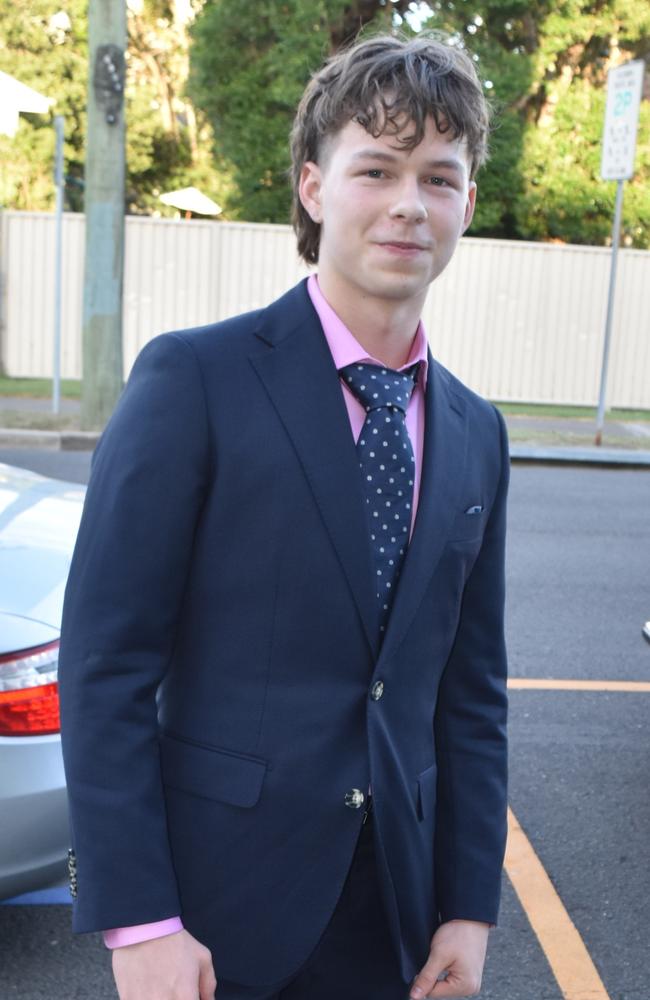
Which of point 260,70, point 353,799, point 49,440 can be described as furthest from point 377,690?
point 260,70

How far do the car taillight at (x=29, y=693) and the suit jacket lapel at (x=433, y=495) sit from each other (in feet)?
4.33

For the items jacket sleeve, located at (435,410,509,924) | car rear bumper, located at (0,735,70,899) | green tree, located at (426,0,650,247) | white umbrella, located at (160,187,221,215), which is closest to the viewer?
jacket sleeve, located at (435,410,509,924)

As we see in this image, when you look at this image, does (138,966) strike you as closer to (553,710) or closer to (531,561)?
(553,710)

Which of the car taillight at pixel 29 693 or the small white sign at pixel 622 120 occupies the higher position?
the small white sign at pixel 622 120

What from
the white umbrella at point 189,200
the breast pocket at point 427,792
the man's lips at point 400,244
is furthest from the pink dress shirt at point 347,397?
the white umbrella at point 189,200

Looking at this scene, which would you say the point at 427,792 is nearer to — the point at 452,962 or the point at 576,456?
the point at 452,962

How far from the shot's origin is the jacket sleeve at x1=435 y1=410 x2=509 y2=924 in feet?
6.02

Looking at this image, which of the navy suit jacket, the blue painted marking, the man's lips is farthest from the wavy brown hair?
the blue painted marking

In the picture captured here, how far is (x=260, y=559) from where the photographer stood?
1.56 metres

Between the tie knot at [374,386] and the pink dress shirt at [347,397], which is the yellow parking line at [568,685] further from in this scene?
the tie knot at [374,386]

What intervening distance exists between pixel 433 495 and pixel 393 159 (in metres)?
0.45

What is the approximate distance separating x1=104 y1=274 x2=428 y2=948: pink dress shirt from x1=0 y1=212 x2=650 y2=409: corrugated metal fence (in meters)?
14.2

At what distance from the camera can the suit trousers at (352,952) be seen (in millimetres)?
1688

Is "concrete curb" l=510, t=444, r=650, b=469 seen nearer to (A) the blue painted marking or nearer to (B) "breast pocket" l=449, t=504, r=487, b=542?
(A) the blue painted marking
